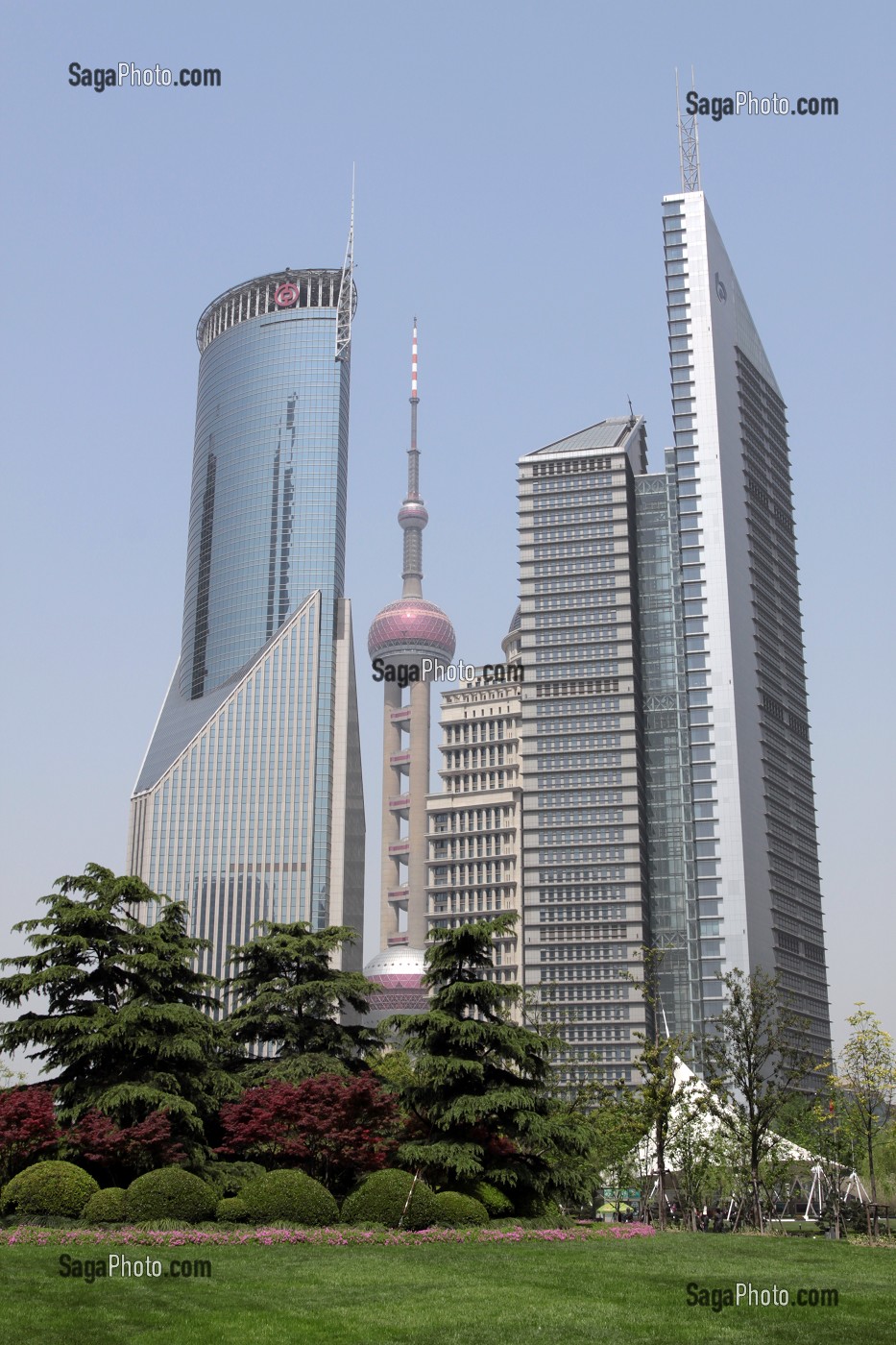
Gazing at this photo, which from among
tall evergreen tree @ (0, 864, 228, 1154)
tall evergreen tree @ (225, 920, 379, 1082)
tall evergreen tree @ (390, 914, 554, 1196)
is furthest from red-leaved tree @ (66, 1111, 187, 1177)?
tall evergreen tree @ (225, 920, 379, 1082)

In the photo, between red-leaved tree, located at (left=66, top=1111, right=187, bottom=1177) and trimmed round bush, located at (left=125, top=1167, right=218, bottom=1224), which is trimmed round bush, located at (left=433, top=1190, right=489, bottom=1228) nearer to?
trimmed round bush, located at (left=125, top=1167, right=218, bottom=1224)

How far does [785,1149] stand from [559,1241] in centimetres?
4485

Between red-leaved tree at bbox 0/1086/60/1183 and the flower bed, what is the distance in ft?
17.1

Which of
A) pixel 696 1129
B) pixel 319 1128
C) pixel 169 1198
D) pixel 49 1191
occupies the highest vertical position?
pixel 319 1128

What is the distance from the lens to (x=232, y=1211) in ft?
142

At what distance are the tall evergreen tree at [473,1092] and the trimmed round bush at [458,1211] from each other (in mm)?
1669

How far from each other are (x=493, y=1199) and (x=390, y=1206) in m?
4.46

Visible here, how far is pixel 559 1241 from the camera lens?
136ft

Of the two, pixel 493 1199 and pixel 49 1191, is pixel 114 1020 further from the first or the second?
pixel 493 1199

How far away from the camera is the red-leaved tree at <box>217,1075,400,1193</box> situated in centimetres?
4847

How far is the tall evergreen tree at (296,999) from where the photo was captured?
193 ft

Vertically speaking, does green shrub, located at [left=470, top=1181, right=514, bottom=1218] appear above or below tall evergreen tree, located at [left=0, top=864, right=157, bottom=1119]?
below

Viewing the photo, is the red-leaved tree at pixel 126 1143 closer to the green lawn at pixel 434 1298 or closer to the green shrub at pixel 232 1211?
the green shrub at pixel 232 1211

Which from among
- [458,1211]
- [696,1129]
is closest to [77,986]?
[458,1211]
